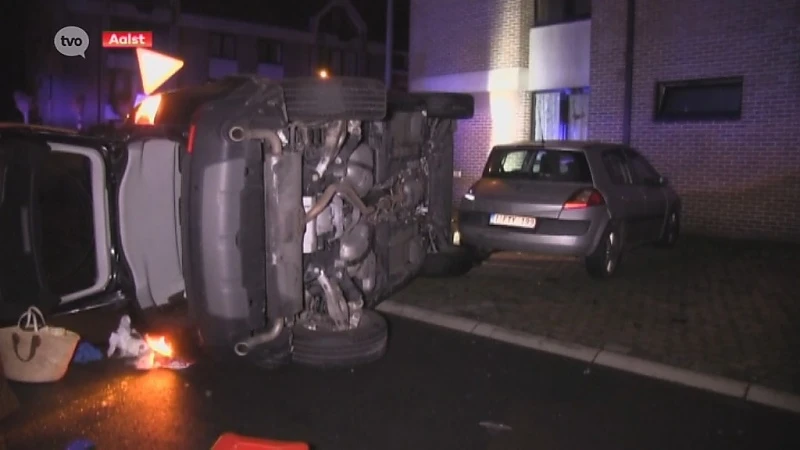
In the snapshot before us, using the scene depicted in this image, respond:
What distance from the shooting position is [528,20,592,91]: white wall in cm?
1568

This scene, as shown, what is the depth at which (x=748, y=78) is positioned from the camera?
12945 mm

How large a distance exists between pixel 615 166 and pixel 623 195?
17.3 inches

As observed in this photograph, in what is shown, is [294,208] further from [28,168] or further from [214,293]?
[28,168]

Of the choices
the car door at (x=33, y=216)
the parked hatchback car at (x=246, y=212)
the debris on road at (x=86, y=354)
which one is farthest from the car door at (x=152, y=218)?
the debris on road at (x=86, y=354)

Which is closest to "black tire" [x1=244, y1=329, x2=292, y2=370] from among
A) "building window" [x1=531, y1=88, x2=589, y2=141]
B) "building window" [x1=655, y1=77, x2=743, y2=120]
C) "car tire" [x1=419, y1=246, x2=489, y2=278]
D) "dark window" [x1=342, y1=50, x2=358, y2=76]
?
"car tire" [x1=419, y1=246, x2=489, y2=278]

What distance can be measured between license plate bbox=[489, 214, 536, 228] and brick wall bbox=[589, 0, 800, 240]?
6.27m

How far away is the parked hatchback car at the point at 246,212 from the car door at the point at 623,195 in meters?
3.57

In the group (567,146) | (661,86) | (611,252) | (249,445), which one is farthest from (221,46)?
(249,445)

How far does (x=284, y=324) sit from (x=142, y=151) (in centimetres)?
173

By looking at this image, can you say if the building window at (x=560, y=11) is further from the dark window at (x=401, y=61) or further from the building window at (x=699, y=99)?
the dark window at (x=401, y=61)

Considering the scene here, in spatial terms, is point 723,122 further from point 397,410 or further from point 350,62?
point 350,62

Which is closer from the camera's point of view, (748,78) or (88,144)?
(88,144)

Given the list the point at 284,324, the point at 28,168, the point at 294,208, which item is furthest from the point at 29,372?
the point at 294,208

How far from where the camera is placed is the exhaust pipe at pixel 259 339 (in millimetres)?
4777
